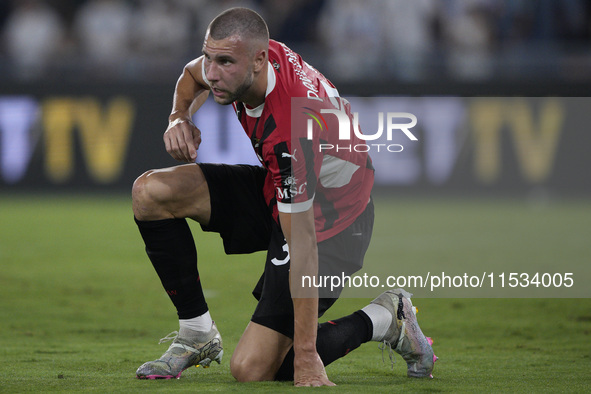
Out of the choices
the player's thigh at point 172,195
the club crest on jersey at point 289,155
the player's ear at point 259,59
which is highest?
the player's ear at point 259,59

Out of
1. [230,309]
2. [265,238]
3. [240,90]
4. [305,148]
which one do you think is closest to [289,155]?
[305,148]

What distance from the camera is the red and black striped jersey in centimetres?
348

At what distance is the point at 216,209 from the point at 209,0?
351 inches

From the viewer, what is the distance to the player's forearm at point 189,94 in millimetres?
4047

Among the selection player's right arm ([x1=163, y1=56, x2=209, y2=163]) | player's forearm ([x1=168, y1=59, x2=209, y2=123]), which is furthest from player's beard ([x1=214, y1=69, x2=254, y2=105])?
player's forearm ([x1=168, y1=59, x2=209, y2=123])

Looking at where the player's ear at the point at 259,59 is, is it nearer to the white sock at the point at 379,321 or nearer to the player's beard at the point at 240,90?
the player's beard at the point at 240,90

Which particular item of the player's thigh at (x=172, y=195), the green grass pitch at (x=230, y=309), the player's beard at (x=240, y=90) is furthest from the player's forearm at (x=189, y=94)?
the green grass pitch at (x=230, y=309)

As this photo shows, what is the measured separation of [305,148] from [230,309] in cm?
231

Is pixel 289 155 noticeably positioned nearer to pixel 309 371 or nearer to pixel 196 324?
pixel 309 371

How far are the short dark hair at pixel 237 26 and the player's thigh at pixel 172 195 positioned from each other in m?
0.71

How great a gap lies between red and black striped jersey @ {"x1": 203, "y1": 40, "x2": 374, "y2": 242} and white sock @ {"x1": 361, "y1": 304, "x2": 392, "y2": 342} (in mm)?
409

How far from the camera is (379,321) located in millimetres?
3943

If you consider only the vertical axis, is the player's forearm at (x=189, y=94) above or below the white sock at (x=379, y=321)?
above

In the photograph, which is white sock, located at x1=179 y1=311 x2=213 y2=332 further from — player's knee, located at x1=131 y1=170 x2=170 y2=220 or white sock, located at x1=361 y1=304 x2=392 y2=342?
white sock, located at x1=361 y1=304 x2=392 y2=342
